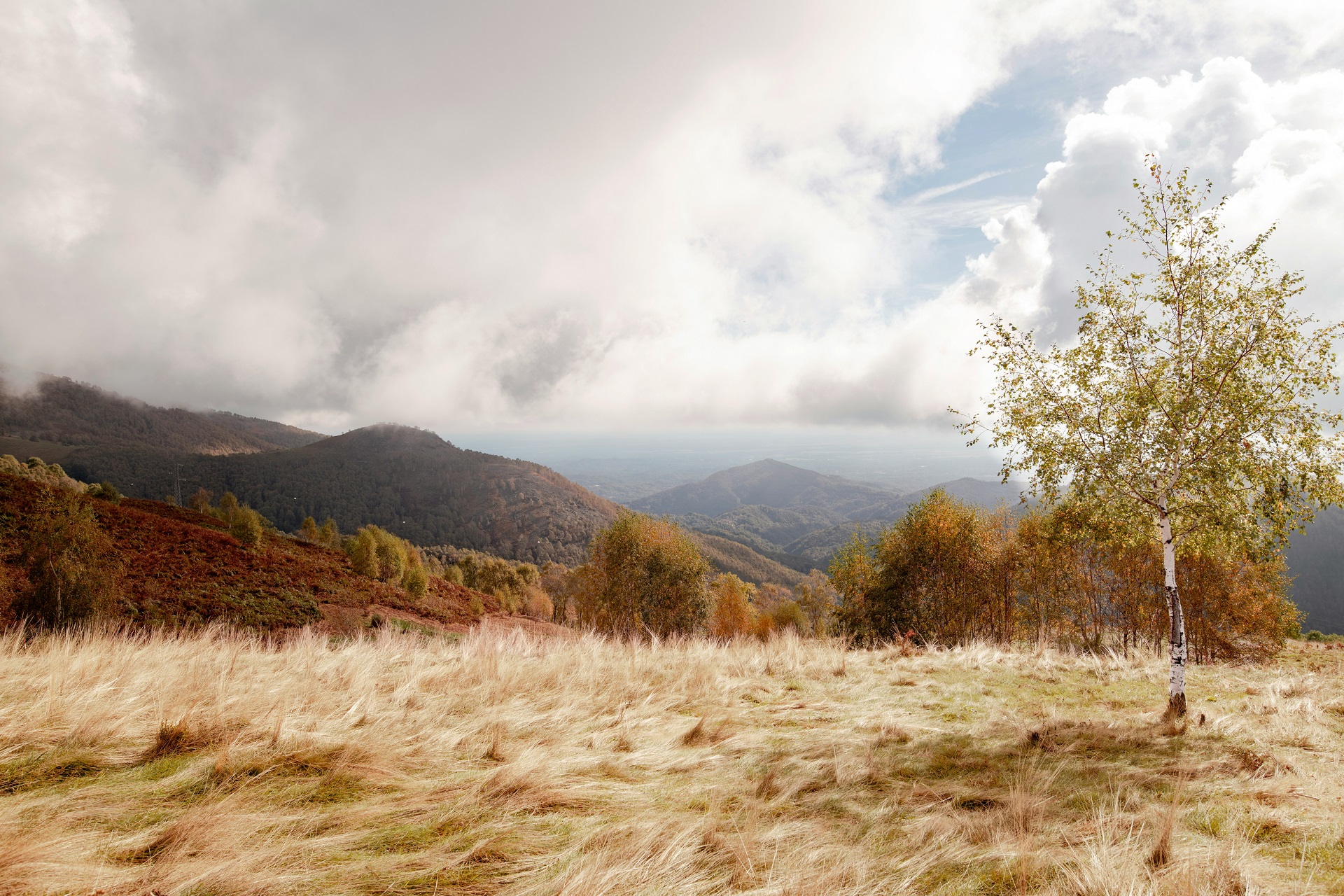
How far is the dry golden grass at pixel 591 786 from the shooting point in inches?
101

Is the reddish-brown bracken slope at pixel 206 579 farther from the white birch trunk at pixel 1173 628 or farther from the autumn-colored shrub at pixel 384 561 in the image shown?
the white birch trunk at pixel 1173 628

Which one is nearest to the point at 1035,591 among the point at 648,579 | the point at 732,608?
the point at 648,579

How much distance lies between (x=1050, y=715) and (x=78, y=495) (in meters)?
24.1

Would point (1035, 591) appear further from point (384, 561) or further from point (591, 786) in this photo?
point (384, 561)

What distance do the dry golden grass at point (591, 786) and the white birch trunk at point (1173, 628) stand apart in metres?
0.36

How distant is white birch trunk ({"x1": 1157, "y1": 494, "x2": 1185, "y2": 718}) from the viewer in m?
7.51

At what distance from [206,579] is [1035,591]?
4485cm

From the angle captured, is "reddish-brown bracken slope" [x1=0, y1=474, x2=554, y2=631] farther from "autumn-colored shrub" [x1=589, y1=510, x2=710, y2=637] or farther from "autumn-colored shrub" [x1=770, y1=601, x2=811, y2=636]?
"autumn-colored shrub" [x1=770, y1=601, x2=811, y2=636]

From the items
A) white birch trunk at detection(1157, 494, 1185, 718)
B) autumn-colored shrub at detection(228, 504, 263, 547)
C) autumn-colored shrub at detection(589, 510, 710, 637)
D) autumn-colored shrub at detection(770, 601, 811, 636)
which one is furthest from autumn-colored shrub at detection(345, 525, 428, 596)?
white birch trunk at detection(1157, 494, 1185, 718)

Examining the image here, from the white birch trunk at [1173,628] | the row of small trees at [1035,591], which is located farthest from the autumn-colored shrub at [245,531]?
the white birch trunk at [1173,628]

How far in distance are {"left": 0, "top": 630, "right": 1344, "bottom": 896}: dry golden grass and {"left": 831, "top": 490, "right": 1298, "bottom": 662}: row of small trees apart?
23.6 m

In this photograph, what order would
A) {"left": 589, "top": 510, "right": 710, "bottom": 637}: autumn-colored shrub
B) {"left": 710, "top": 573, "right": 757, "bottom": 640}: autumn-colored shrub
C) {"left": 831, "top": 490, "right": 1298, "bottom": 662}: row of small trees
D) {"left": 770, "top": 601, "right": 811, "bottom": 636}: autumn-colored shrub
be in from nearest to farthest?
{"left": 831, "top": 490, "right": 1298, "bottom": 662}: row of small trees < {"left": 589, "top": 510, "right": 710, "bottom": 637}: autumn-colored shrub < {"left": 710, "top": 573, "right": 757, "bottom": 640}: autumn-colored shrub < {"left": 770, "top": 601, "right": 811, "bottom": 636}: autumn-colored shrub

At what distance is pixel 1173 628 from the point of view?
8.03 meters

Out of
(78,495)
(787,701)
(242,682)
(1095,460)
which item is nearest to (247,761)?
(242,682)
